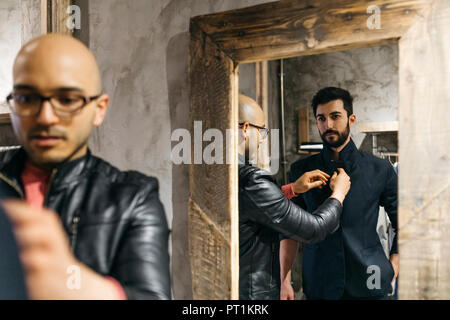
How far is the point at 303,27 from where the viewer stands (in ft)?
3.22

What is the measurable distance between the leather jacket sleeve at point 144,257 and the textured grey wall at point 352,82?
6.06ft

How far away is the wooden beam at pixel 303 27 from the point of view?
90 centimetres

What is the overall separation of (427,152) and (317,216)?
51 cm

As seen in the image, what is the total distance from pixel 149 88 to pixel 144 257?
24.3 inches

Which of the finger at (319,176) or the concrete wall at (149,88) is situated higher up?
the concrete wall at (149,88)

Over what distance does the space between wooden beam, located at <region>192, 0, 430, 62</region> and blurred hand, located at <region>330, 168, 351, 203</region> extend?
744 mm

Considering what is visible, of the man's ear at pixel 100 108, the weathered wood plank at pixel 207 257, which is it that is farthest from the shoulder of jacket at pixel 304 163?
the man's ear at pixel 100 108

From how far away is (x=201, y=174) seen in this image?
1110 mm

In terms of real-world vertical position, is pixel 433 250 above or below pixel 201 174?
below

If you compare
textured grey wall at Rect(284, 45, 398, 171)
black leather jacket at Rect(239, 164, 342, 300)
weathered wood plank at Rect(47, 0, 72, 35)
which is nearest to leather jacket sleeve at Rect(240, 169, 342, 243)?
black leather jacket at Rect(239, 164, 342, 300)

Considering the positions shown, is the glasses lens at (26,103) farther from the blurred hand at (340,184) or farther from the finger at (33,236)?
the blurred hand at (340,184)

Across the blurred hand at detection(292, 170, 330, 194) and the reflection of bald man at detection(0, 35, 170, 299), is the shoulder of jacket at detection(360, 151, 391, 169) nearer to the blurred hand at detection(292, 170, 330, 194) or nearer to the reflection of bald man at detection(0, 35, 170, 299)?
the blurred hand at detection(292, 170, 330, 194)

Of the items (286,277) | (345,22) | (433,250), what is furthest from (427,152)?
(286,277)

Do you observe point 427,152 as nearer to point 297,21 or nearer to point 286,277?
point 297,21
